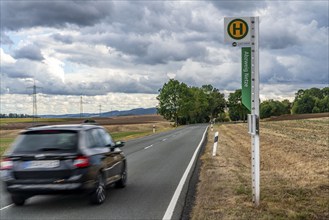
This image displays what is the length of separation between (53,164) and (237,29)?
13.5 feet

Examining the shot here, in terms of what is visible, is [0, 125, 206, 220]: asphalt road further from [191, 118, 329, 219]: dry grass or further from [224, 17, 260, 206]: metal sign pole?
[224, 17, 260, 206]: metal sign pole

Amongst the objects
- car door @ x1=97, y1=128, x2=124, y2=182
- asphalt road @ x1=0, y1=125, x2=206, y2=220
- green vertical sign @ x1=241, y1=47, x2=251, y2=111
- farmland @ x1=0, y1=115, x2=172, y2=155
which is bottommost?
farmland @ x1=0, y1=115, x2=172, y2=155

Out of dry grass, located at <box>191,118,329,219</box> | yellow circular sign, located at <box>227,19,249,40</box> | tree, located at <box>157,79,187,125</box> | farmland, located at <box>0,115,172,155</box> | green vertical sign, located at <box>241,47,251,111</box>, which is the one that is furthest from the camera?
tree, located at <box>157,79,187,125</box>

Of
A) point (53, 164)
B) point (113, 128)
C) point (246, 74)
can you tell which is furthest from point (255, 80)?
point (113, 128)

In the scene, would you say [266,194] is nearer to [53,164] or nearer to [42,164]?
[53,164]

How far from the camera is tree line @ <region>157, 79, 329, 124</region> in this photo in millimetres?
104000

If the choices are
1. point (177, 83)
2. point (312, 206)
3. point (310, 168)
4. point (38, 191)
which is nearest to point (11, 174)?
point (38, 191)

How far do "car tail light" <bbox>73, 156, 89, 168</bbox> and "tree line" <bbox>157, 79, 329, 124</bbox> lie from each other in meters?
94.8

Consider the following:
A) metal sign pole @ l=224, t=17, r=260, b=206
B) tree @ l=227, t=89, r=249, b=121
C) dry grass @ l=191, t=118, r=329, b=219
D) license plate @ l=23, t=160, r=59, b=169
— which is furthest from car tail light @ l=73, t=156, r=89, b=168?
tree @ l=227, t=89, r=249, b=121

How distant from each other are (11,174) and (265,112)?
151 metres

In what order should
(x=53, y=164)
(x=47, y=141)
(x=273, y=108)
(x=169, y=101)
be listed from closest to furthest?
(x=53, y=164)
(x=47, y=141)
(x=169, y=101)
(x=273, y=108)

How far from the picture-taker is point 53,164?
24.7ft

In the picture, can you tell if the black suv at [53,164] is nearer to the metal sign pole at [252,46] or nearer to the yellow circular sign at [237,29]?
the metal sign pole at [252,46]

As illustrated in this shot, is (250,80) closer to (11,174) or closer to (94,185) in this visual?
(94,185)
